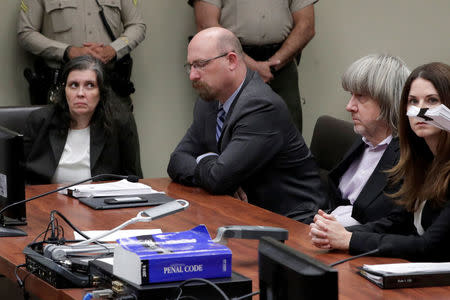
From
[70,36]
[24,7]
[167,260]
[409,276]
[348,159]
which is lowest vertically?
[409,276]

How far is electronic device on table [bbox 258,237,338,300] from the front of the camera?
1511 millimetres

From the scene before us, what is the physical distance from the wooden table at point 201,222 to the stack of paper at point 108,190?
0.06m

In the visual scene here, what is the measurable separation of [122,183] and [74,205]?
417 mm

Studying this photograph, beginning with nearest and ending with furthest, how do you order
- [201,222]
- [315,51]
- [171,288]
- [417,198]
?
[171,288] < [417,198] < [201,222] < [315,51]

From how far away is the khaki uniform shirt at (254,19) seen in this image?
5.77 meters

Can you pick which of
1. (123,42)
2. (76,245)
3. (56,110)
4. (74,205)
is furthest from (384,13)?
(76,245)

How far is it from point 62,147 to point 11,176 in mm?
1203

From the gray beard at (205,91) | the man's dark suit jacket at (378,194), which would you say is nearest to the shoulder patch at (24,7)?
the gray beard at (205,91)

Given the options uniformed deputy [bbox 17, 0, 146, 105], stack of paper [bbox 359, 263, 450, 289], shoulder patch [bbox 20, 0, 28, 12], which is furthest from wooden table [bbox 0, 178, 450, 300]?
shoulder patch [bbox 20, 0, 28, 12]

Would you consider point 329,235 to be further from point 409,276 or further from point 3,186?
point 3,186

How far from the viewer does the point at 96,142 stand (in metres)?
4.33

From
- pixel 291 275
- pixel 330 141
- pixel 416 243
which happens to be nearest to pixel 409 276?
pixel 416 243

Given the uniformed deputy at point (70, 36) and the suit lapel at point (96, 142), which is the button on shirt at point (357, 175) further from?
the uniformed deputy at point (70, 36)

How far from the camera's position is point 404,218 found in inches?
119
